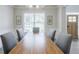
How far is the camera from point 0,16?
4809 mm

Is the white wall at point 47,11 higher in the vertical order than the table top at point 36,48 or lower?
higher

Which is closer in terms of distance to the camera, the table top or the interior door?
the table top

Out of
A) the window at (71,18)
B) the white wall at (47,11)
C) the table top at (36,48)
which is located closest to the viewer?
the table top at (36,48)

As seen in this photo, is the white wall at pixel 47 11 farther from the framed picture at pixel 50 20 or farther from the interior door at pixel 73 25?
the interior door at pixel 73 25

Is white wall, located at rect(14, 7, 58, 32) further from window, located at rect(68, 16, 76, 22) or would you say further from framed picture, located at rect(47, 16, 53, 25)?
window, located at rect(68, 16, 76, 22)

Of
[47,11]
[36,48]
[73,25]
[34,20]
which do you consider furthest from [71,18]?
[36,48]

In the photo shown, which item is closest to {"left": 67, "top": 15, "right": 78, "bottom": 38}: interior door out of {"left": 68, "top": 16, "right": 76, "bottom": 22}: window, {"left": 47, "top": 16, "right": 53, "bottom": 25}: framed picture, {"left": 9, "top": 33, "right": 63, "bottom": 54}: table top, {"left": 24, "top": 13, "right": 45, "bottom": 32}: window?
{"left": 68, "top": 16, "right": 76, "bottom": 22}: window

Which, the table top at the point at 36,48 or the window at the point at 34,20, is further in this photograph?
the window at the point at 34,20

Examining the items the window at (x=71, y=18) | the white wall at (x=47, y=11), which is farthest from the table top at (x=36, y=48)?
the window at (x=71, y=18)

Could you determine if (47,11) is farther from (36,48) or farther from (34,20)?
(36,48)

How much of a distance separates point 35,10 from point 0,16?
9.54 ft
